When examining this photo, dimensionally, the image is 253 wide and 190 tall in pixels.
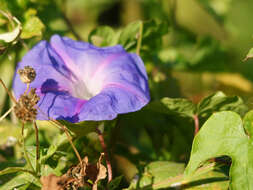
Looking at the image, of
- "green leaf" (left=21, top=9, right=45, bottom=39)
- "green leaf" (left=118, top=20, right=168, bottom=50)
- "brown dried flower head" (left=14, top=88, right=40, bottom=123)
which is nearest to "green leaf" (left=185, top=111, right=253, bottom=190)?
"brown dried flower head" (left=14, top=88, right=40, bottom=123)

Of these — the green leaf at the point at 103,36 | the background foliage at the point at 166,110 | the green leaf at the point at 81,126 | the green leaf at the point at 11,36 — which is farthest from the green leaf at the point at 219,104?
the green leaf at the point at 11,36

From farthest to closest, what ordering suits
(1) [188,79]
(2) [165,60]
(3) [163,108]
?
(1) [188,79] < (2) [165,60] < (3) [163,108]

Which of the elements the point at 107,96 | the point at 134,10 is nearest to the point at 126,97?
the point at 107,96

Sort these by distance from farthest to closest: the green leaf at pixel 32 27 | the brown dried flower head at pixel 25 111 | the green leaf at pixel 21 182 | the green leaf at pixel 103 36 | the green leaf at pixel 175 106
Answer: the green leaf at pixel 103 36 < the green leaf at pixel 32 27 < the green leaf at pixel 175 106 < the green leaf at pixel 21 182 < the brown dried flower head at pixel 25 111

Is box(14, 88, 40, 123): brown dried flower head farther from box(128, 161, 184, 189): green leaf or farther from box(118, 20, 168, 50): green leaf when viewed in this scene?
box(118, 20, 168, 50): green leaf

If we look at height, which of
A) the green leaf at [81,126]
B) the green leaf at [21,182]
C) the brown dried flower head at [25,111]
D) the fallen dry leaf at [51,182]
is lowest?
the green leaf at [21,182]

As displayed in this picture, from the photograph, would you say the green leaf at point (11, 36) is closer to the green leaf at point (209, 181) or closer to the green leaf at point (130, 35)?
the green leaf at point (130, 35)

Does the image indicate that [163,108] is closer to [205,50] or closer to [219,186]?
[219,186]
